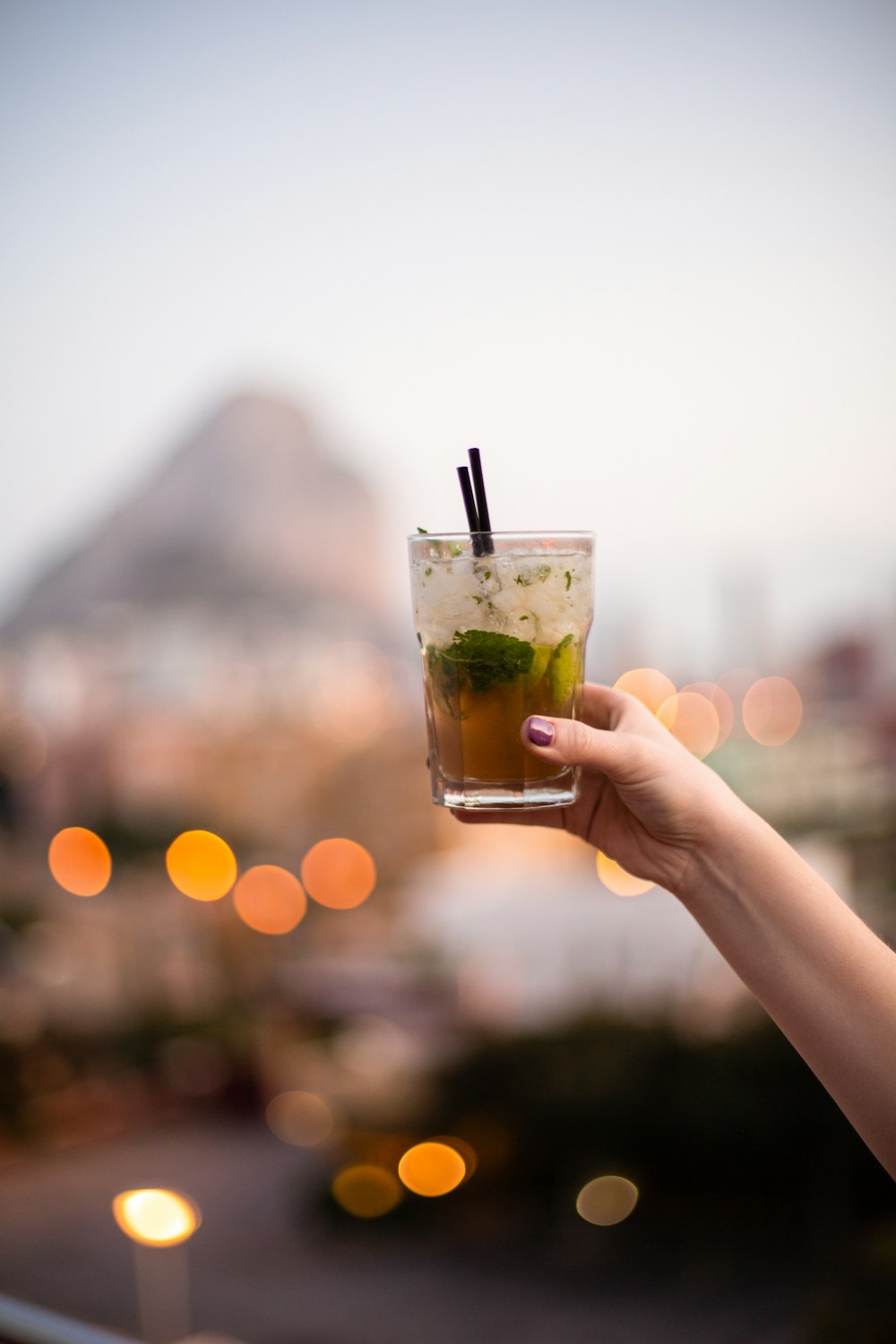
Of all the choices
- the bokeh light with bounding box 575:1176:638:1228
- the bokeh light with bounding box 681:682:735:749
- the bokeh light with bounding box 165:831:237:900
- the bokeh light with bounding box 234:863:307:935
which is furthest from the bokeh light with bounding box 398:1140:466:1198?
the bokeh light with bounding box 681:682:735:749

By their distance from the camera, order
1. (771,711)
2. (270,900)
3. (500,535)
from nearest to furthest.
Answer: (500,535) < (771,711) < (270,900)

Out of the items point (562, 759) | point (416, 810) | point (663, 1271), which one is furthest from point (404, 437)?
point (562, 759)

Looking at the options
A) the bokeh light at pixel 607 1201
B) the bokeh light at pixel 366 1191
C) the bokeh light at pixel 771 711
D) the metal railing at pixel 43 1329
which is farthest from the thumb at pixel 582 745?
the bokeh light at pixel 771 711

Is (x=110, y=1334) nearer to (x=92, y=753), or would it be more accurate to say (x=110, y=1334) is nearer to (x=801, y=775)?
(x=801, y=775)

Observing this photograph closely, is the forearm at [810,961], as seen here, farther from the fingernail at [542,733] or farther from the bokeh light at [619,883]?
the bokeh light at [619,883]

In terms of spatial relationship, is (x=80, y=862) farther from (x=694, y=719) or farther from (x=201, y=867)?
(x=694, y=719)

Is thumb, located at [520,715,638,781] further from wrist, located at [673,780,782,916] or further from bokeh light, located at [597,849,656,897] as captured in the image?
bokeh light, located at [597,849,656,897]

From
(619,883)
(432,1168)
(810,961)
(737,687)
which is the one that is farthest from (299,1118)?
(737,687)
